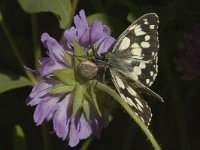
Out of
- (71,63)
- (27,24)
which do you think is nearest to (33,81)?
(71,63)

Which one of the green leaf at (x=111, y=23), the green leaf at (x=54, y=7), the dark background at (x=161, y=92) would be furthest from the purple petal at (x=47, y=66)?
the dark background at (x=161, y=92)

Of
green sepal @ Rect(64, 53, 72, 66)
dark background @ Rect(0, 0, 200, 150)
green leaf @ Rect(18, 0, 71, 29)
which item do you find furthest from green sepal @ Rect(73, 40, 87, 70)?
dark background @ Rect(0, 0, 200, 150)

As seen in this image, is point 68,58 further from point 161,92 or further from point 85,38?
point 161,92

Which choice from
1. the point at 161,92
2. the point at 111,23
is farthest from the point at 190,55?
the point at 111,23

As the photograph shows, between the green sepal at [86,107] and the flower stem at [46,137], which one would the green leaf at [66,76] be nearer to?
the green sepal at [86,107]

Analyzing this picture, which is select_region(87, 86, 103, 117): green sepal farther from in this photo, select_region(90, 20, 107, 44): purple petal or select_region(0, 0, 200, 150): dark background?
select_region(0, 0, 200, 150): dark background

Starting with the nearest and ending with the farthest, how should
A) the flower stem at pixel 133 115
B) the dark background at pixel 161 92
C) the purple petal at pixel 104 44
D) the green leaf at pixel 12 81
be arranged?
the flower stem at pixel 133 115 → the purple petal at pixel 104 44 → the green leaf at pixel 12 81 → the dark background at pixel 161 92
